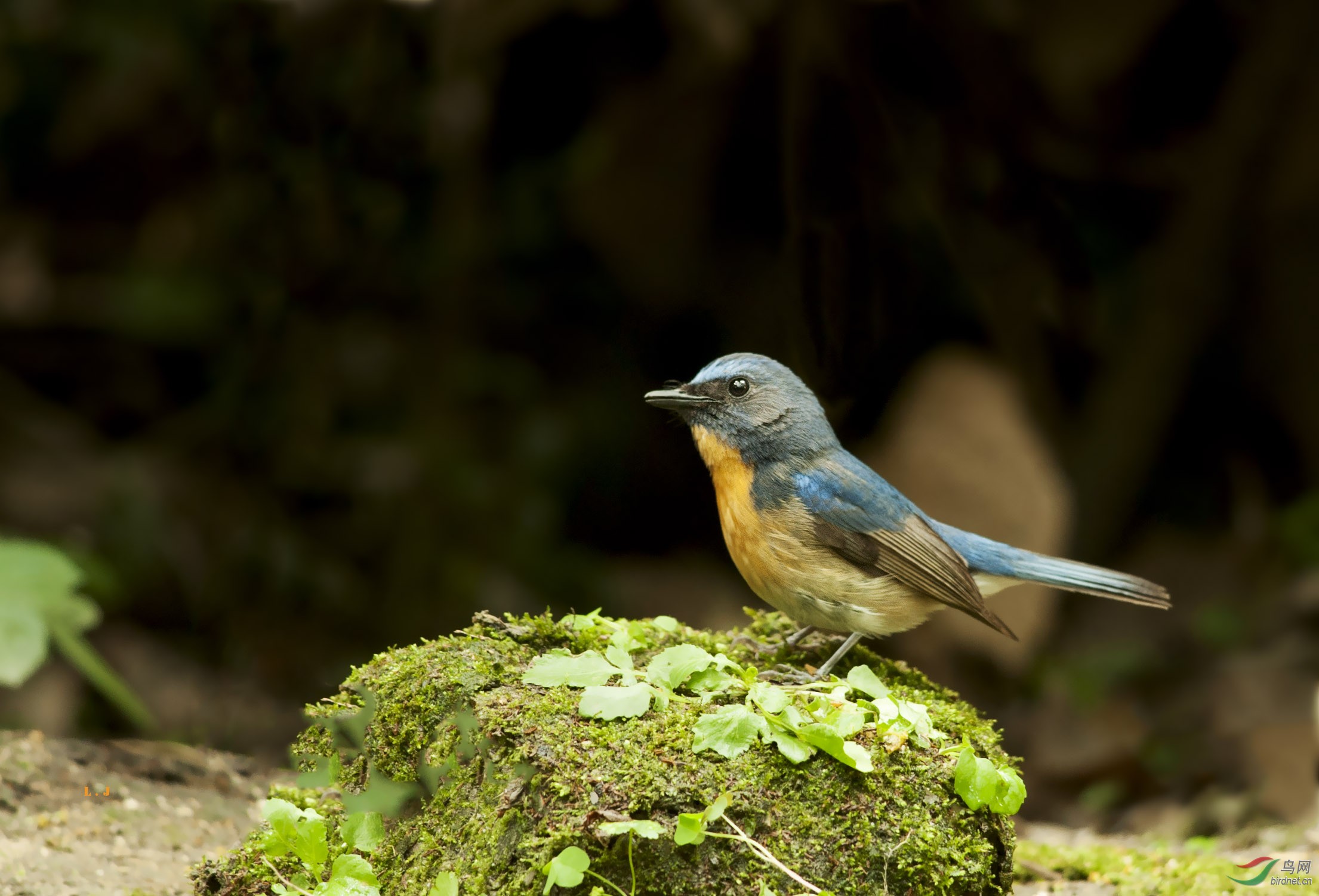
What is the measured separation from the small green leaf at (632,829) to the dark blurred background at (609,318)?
3.64m

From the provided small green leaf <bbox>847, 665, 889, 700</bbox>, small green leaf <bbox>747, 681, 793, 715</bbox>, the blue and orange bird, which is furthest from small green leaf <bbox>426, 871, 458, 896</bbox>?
the blue and orange bird

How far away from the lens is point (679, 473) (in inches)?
336

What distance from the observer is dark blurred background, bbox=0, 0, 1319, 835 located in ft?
21.6

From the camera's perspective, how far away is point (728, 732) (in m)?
2.84

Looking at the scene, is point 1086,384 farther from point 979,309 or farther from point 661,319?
point 661,319

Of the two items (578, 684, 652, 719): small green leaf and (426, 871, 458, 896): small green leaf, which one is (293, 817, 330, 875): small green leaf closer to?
(426, 871, 458, 896): small green leaf

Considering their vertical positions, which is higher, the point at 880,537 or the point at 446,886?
the point at 880,537

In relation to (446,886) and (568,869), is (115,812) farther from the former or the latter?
(568,869)

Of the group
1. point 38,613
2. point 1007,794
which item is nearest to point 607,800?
point 1007,794

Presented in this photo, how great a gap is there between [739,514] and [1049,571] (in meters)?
1.23

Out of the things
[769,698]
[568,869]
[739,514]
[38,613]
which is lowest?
[568,869]

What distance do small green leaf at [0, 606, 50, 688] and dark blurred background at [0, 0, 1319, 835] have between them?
1.63 meters

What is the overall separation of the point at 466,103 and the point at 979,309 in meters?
3.48

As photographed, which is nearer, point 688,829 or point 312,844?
point 688,829
